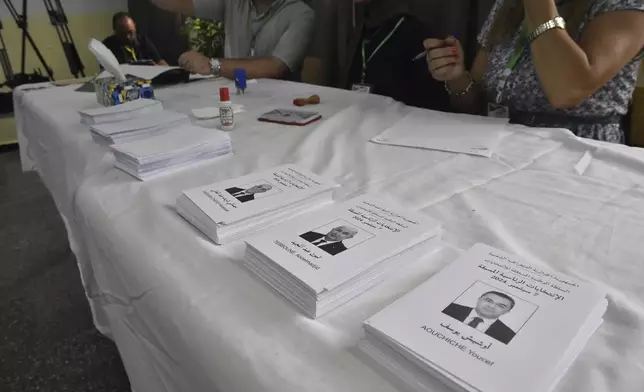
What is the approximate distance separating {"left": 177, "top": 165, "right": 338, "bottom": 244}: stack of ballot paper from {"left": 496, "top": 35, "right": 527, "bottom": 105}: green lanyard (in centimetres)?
72

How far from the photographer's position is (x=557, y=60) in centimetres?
97

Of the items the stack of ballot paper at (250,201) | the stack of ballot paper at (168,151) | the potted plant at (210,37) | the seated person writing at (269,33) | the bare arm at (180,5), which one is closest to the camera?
A: the stack of ballot paper at (250,201)

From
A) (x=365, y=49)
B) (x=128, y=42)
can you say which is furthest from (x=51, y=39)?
(x=365, y=49)

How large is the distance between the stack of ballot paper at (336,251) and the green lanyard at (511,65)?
0.76m

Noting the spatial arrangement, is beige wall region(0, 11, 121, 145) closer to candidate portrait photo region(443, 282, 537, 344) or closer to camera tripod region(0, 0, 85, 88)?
camera tripod region(0, 0, 85, 88)

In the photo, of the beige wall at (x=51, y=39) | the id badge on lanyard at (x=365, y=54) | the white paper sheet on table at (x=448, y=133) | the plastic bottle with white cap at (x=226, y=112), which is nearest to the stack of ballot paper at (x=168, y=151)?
the plastic bottle with white cap at (x=226, y=112)

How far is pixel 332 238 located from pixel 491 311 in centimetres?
19

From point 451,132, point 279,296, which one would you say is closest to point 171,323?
point 279,296

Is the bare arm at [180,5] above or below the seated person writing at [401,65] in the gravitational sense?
above

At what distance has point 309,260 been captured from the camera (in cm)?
49

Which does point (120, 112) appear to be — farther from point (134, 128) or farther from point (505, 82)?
point (505, 82)

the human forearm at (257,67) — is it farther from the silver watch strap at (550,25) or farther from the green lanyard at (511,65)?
the silver watch strap at (550,25)

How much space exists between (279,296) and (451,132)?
66cm

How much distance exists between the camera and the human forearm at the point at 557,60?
946 mm
